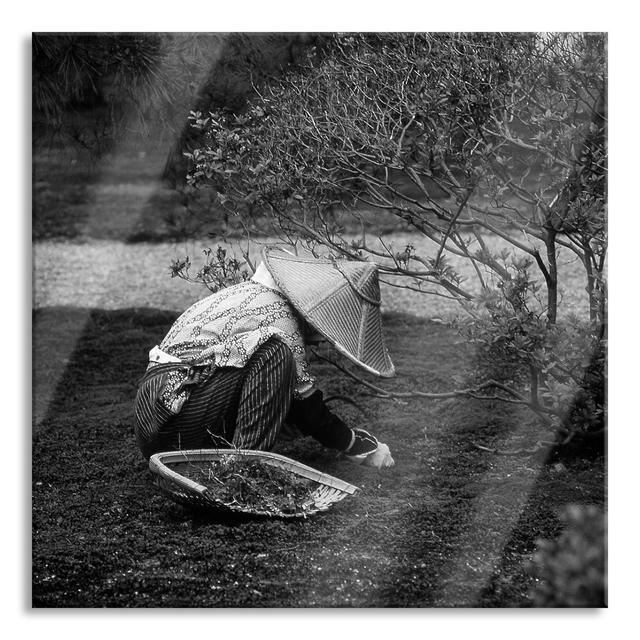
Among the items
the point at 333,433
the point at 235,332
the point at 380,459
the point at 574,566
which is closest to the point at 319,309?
the point at 235,332

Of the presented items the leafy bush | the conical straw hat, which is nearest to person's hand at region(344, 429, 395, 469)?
the conical straw hat

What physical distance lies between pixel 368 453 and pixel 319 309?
48 centimetres

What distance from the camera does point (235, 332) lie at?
8.21 ft

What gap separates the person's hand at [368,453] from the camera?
271cm

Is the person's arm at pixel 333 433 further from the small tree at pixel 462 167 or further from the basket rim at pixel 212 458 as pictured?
the small tree at pixel 462 167

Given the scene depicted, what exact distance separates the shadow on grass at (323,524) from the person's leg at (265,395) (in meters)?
0.22

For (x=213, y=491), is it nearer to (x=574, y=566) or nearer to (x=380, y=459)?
(x=380, y=459)

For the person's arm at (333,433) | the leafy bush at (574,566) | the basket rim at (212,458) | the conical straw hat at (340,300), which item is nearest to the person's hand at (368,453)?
the person's arm at (333,433)

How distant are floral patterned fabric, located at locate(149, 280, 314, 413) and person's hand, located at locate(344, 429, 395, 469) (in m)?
0.27

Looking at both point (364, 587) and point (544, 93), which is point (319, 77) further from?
point (364, 587)

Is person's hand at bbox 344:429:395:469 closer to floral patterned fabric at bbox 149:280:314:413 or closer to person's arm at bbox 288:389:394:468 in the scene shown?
person's arm at bbox 288:389:394:468

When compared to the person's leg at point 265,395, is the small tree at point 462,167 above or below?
above

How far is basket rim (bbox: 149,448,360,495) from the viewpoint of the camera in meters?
2.36
